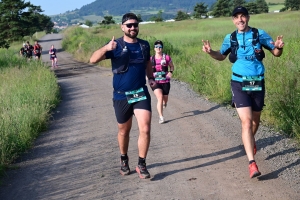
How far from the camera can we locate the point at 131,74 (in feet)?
19.0

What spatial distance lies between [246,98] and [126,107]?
1.52 m

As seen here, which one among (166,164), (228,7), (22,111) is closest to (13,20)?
(22,111)

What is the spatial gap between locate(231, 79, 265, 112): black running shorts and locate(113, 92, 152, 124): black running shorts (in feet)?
3.64

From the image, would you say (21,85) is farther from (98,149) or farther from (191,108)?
(98,149)

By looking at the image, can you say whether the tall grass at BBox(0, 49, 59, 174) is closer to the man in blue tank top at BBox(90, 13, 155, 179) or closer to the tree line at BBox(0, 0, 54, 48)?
the man in blue tank top at BBox(90, 13, 155, 179)

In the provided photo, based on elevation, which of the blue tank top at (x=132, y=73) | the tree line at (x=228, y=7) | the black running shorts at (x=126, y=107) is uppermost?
the blue tank top at (x=132, y=73)

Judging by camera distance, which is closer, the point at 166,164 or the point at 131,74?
the point at 131,74

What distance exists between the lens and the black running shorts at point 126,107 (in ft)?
19.2

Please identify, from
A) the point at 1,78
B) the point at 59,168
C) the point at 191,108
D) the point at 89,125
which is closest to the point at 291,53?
the point at 191,108

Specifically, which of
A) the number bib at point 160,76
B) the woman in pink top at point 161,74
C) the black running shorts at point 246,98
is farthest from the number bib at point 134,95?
the number bib at point 160,76

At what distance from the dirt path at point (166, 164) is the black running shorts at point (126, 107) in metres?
0.79

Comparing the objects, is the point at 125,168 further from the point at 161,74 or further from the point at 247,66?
the point at 161,74

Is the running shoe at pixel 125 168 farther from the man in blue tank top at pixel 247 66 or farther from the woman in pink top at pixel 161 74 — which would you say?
the woman in pink top at pixel 161 74

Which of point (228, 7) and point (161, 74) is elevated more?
point (161, 74)
